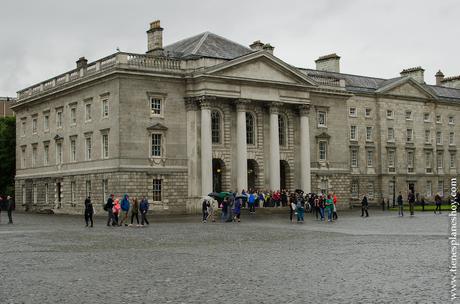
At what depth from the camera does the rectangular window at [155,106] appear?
173 ft

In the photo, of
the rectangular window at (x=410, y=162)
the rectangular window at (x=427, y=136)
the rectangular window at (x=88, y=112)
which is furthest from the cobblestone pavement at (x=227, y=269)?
the rectangular window at (x=427, y=136)

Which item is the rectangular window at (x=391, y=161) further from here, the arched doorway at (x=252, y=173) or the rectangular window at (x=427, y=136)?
the arched doorway at (x=252, y=173)

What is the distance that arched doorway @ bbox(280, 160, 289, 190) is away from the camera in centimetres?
6031

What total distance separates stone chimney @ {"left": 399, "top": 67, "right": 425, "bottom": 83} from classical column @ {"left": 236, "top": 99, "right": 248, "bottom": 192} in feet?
Result: 120

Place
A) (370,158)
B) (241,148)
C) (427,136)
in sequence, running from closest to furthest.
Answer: (241,148) → (370,158) → (427,136)

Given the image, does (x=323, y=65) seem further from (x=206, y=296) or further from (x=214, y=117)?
(x=206, y=296)

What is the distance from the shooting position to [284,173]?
60.9 m

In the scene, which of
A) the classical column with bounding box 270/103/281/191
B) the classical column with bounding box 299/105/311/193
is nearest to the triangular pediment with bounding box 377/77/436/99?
the classical column with bounding box 299/105/311/193

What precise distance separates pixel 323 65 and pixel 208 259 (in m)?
63.2

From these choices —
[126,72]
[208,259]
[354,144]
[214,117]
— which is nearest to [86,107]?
[126,72]

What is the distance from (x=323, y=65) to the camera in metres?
79.5

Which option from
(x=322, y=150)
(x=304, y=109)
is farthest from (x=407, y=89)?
(x=304, y=109)

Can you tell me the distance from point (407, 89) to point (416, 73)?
799 centimetres

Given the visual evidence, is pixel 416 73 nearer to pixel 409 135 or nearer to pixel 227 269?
pixel 409 135
